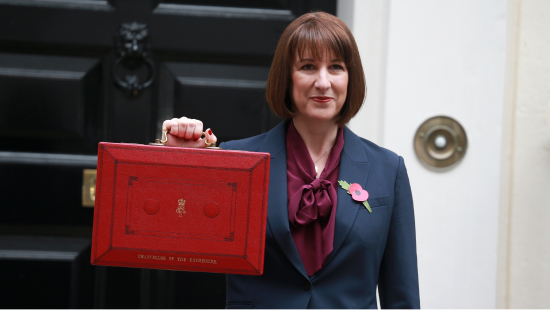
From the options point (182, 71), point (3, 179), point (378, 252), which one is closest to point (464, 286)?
point (378, 252)

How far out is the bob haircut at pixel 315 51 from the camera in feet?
4.07

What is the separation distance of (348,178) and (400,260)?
0.79 feet

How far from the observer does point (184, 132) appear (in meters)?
1.15

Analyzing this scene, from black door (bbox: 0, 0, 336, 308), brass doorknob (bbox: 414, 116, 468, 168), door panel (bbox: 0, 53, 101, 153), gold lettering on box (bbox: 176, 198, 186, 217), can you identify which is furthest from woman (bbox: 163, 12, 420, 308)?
door panel (bbox: 0, 53, 101, 153)

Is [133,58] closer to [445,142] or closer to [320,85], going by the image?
[320,85]

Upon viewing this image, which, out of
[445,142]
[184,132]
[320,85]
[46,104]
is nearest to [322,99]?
[320,85]

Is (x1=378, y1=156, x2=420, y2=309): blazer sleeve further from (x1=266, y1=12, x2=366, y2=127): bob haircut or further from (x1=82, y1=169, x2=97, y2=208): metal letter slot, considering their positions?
(x1=82, y1=169, x2=97, y2=208): metal letter slot

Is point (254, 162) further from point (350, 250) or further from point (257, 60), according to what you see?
point (257, 60)

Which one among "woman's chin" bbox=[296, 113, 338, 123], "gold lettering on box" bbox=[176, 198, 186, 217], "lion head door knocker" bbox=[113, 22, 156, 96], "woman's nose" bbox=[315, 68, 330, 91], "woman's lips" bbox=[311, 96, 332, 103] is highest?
"lion head door knocker" bbox=[113, 22, 156, 96]

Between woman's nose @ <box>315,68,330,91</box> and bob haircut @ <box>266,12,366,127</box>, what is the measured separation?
0.13 ft

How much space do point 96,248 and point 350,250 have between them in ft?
1.86

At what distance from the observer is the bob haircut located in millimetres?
1240

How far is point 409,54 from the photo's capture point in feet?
6.17

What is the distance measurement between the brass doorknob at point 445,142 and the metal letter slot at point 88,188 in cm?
120
